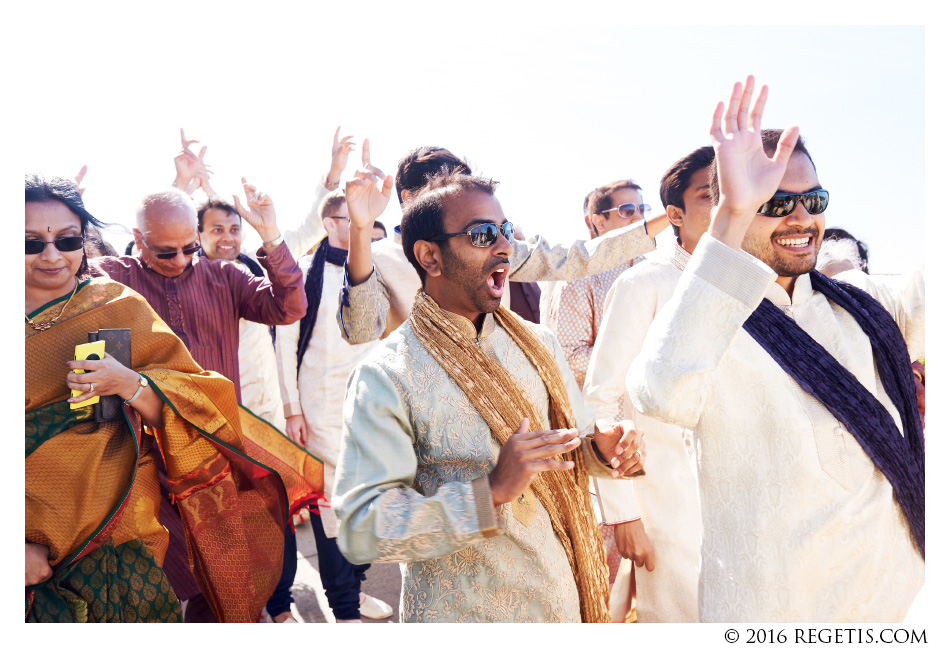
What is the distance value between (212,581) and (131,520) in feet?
1.20

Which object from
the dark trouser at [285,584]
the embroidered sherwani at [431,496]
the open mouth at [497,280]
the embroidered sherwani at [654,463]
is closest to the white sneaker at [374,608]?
the dark trouser at [285,584]

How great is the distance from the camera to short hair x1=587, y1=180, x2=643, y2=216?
4287mm

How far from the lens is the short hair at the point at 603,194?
429 cm

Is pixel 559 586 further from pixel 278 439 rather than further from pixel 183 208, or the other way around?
pixel 183 208

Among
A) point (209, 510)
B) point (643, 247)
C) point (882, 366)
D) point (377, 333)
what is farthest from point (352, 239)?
point (882, 366)

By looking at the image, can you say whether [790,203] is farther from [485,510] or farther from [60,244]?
[60,244]

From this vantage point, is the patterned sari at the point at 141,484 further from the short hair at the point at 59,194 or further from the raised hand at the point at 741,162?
the raised hand at the point at 741,162

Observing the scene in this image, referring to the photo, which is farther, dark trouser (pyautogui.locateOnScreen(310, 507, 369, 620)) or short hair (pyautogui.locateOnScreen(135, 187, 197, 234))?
dark trouser (pyautogui.locateOnScreen(310, 507, 369, 620))

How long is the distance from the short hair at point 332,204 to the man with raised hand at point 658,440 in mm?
2044

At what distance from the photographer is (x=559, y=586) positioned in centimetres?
188

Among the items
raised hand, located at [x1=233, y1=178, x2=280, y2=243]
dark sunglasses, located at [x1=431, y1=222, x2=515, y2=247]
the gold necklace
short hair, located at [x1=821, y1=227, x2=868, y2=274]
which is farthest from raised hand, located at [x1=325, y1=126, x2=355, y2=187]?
short hair, located at [x1=821, y1=227, x2=868, y2=274]

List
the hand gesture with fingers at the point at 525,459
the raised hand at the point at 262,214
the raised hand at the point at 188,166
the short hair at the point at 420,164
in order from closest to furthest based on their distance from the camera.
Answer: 1. the hand gesture with fingers at the point at 525,459
2. the short hair at the point at 420,164
3. the raised hand at the point at 262,214
4. the raised hand at the point at 188,166

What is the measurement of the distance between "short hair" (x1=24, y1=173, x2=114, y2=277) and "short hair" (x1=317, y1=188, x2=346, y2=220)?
5.55 ft

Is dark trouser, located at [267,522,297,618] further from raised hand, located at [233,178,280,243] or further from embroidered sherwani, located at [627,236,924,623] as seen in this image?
embroidered sherwani, located at [627,236,924,623]
